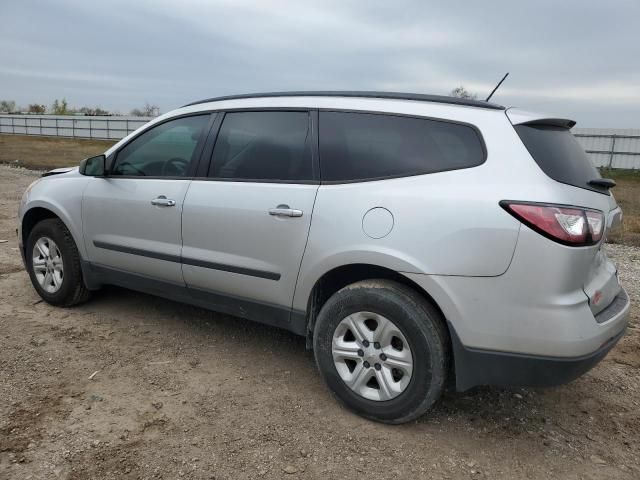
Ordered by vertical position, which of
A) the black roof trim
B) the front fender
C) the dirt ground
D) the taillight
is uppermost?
the black roof trim

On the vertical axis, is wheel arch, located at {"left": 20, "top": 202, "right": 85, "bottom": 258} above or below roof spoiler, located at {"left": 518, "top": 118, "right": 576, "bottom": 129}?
below

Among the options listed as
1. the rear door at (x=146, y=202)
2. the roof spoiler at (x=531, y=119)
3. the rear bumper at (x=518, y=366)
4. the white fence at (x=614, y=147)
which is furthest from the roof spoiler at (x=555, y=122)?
the white fence at (x=614, y=147)

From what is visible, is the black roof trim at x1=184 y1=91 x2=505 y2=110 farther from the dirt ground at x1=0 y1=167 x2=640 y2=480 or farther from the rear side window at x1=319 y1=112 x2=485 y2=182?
the dirt ground at x1=0 y1=167 x2=640 y2=480

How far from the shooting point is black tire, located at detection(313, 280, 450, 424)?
2.69m

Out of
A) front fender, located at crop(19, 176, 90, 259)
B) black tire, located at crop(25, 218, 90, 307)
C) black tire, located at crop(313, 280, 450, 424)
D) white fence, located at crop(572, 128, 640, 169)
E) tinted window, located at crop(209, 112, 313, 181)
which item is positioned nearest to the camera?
black tire, located at crop(313, 280, 450, 424)

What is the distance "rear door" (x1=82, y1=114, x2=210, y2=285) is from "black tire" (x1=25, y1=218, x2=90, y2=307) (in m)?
0.24

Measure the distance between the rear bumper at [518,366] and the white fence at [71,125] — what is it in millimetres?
33128

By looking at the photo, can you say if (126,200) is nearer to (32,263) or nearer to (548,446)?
(32,263)

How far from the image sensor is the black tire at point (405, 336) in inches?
106

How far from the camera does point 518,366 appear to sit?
2.58 metres

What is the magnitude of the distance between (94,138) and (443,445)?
39509 mm

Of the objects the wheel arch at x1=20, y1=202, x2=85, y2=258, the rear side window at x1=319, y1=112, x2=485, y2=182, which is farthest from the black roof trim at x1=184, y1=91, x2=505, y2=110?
the wheel arch at x1=20, y1=202, x2=85, y2=258

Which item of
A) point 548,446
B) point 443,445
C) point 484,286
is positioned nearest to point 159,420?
point 443,445

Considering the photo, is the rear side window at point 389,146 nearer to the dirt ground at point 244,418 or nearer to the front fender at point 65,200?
the dirt ground at point 244,418
